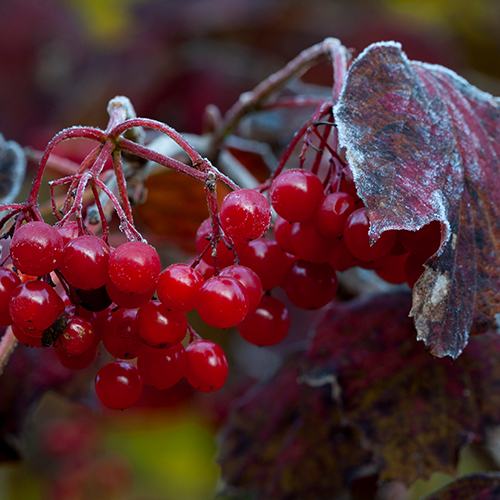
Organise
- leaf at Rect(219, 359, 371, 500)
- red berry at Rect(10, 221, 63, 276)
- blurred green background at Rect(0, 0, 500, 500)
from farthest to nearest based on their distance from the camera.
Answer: blurred green background at Rect(0, 0, 500, 500) → leaf at Rect(219, 359, 371, 500) → red berry at Rect(10, 221, 63, 276)

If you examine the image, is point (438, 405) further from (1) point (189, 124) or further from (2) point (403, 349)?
(1) point (189, 124)

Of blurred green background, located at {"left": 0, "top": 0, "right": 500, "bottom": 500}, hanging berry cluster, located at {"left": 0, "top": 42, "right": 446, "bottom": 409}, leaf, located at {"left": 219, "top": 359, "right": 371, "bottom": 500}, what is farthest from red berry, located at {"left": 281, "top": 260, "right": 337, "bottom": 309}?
blurred green background, located at {"left": 0, "top": 0, "right": 500, "bottom": 500}

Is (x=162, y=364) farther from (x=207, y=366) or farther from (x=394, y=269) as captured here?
(x=394, y=269)

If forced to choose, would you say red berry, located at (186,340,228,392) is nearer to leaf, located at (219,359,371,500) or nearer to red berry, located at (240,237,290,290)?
red berry, located at (240,237,290,290)

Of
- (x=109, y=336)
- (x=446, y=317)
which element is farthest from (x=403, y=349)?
(x=109, y=336)

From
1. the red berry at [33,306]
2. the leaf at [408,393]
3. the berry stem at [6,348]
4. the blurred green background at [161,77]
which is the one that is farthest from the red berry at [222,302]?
the blurred green background at [161,77]

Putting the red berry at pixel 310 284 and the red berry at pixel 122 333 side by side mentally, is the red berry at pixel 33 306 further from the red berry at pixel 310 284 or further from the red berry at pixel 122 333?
the red berry at pixel 310 284
